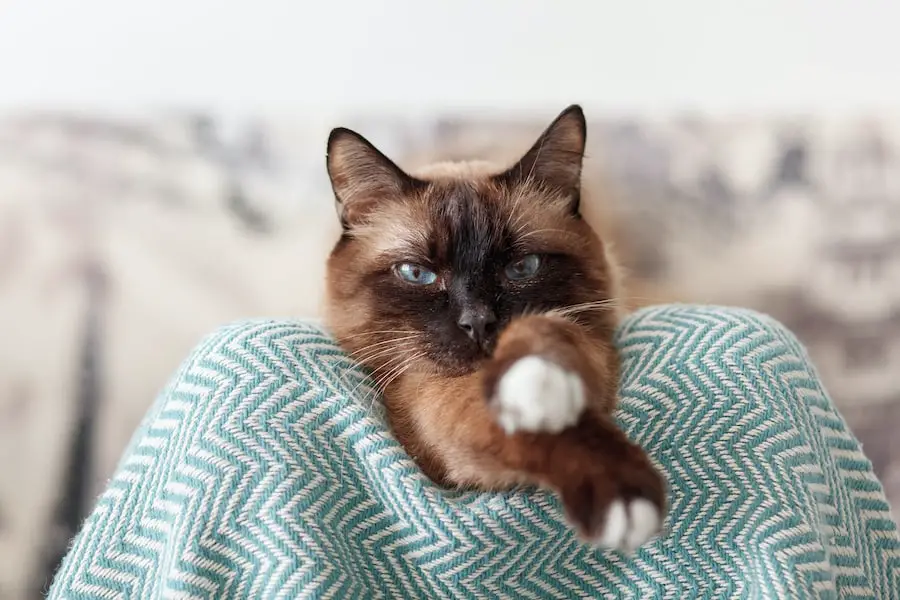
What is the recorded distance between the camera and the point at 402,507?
92cm

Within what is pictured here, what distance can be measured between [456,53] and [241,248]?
70 centimetres

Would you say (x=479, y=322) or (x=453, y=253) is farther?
(x=453, y=253)

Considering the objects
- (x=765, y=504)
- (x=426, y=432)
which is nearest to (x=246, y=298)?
(x=426, y=432)

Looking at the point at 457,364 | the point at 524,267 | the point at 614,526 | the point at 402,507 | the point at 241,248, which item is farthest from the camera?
the point at 241,248

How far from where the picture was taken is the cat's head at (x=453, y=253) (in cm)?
106

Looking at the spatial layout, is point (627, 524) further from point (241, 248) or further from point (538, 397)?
point (241, 248)

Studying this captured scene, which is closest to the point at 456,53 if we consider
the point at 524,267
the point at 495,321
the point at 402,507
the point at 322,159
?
the point at 322,159

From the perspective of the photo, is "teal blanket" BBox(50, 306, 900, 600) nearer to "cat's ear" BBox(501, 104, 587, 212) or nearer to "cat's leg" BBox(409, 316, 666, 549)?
"cat's leg" BBox(409, 316, 666, 549)

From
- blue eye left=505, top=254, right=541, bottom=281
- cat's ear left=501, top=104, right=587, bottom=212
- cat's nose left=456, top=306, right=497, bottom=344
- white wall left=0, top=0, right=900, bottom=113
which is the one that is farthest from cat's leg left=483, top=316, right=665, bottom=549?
white wall left=0, top=0, right=900, bottom=113

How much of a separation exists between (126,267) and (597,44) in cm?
117

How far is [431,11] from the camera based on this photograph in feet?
5.67

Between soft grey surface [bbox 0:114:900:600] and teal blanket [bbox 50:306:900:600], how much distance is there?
18.0 inches

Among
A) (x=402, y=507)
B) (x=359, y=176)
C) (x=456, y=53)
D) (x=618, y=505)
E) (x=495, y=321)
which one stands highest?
(x=456, y=53)

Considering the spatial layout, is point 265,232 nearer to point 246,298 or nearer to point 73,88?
point 246,298
